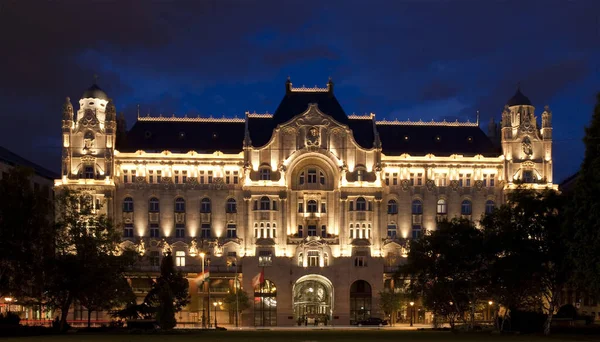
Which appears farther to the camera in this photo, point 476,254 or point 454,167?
point 454,167

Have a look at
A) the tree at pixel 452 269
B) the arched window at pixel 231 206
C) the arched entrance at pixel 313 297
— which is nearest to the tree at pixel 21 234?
the tree at pixel 452 269

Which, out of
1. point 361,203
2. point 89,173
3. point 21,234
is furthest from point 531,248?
point 89,173

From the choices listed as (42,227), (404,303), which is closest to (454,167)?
(404,303)

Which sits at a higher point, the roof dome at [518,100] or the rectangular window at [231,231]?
the roof dome at [518,100]

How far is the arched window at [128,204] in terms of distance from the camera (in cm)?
16188

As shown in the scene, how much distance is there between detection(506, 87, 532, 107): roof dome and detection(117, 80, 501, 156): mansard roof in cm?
850

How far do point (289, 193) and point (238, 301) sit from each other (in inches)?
885

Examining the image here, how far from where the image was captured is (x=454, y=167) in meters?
167

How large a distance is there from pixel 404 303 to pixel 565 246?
180 ft

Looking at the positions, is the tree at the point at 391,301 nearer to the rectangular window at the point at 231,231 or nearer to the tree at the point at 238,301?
the tree at the point at 238,301

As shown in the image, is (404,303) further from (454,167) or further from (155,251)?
(155,251)

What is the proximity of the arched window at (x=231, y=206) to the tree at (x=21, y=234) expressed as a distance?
55.5m

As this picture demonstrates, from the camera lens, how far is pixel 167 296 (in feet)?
354

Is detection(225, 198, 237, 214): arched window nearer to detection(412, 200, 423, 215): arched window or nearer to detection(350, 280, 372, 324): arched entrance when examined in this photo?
detection(350, 280, 372, 324): arched entrance
